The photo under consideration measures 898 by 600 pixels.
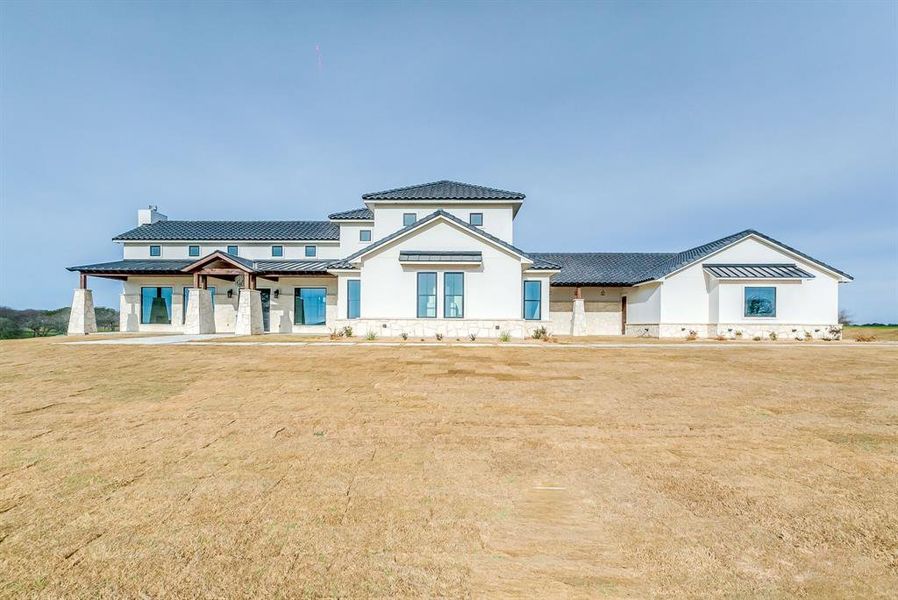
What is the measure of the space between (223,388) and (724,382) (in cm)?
1258

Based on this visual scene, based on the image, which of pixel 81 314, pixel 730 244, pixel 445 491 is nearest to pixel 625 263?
pixel 730 244

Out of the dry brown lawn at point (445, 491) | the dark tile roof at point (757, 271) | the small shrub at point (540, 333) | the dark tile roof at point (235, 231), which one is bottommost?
the dry brown lawn at point (445, 491)

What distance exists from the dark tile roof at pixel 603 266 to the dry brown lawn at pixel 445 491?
67.0 ft

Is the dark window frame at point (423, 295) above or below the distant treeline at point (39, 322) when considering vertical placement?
above

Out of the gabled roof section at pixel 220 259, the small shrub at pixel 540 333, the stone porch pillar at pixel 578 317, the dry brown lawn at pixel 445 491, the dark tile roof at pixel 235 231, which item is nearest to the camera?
the dry brown lawn at pixel 445 491

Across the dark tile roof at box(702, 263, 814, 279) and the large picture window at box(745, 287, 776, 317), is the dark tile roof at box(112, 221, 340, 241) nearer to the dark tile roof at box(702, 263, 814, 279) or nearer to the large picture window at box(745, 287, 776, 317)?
the dark tile roof at box(702, 263, 814, 279)

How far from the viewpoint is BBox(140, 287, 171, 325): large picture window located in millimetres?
28125

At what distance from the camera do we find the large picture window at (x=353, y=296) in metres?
23.8

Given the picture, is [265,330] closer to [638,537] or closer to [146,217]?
[146,217]

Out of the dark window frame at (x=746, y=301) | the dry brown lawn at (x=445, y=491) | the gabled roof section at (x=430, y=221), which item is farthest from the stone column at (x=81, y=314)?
the dark window frame at (x=746, y=301)

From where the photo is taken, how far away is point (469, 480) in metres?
4.31

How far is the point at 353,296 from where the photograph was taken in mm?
23844

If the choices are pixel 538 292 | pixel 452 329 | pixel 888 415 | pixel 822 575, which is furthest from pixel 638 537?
pixel 538 292

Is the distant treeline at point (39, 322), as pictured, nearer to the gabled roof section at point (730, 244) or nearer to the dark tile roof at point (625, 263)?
the dark tile roof at point (625, 263)
